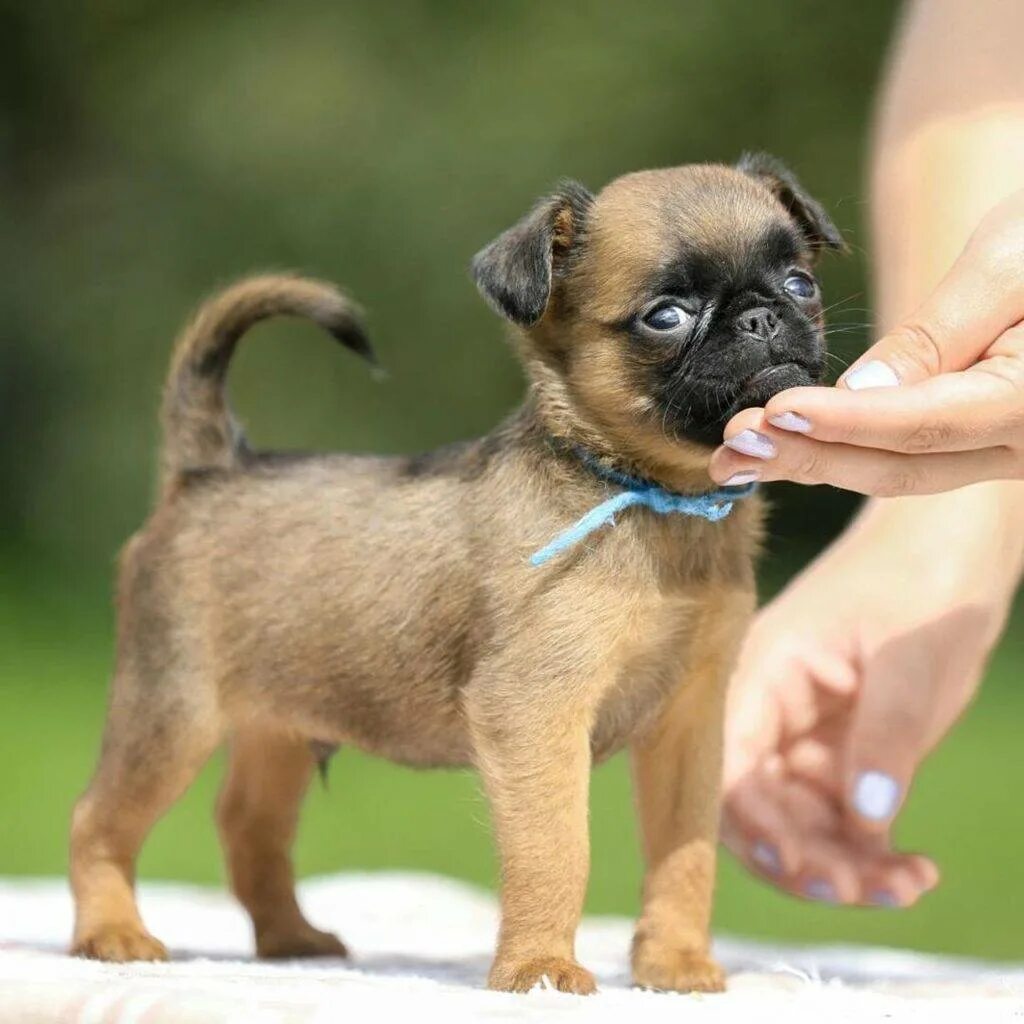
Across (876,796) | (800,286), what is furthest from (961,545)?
(800,286)

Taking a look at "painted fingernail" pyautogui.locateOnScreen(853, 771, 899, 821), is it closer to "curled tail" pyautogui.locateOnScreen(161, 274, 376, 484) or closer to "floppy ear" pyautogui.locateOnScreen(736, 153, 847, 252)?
"floppy ear" pyautogui.locateOnScreen(736, 153, 847, 252)

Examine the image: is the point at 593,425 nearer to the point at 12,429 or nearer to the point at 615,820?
the point at 615,820

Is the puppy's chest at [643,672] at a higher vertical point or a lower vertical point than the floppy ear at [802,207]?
lower

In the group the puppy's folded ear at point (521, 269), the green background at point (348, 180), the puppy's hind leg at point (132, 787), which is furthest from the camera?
the green background at point (348, 180)

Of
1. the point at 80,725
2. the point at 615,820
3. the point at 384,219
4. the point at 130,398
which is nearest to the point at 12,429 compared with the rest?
the point at 130,398

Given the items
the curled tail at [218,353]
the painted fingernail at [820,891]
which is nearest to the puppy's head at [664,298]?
the curled tail at [218,353]

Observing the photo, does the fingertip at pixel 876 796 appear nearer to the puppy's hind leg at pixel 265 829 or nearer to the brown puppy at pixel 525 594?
the brown puppy at pixel 525 594

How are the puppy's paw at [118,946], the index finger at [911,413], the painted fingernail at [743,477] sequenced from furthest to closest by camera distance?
the puppy's paw at [118,946]
the painted fingernail at [743,477]
the index finger at [911,413]

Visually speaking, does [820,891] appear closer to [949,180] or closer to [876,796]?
[876,796]
